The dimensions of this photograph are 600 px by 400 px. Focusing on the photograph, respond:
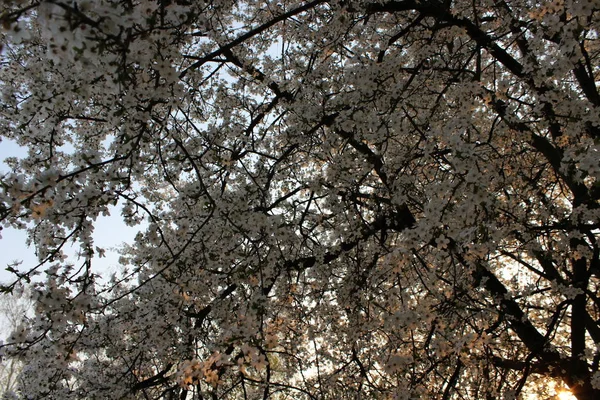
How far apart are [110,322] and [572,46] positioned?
516cm

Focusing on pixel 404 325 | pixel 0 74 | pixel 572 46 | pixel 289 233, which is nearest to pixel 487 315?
pixel 404 325

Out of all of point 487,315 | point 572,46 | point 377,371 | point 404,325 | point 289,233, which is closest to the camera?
point 572,46

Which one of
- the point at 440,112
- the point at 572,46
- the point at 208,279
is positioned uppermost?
the point at 440,112

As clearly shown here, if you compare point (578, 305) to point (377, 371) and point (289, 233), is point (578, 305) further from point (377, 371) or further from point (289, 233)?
point (289, 233)

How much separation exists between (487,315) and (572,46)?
261 cm

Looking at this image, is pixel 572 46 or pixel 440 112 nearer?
pixel 572 46

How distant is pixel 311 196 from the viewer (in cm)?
445

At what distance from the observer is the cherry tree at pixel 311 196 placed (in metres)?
2.86

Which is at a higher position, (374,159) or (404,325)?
(374,159)

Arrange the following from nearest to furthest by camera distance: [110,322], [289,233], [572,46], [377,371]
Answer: [572,46]
[289,233]
[110,322]
[377,371]

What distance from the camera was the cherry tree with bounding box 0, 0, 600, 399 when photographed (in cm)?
286

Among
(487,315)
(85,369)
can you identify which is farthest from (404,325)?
(85,369)

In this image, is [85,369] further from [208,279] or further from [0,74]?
[0,74]

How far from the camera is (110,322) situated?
4973 mm
